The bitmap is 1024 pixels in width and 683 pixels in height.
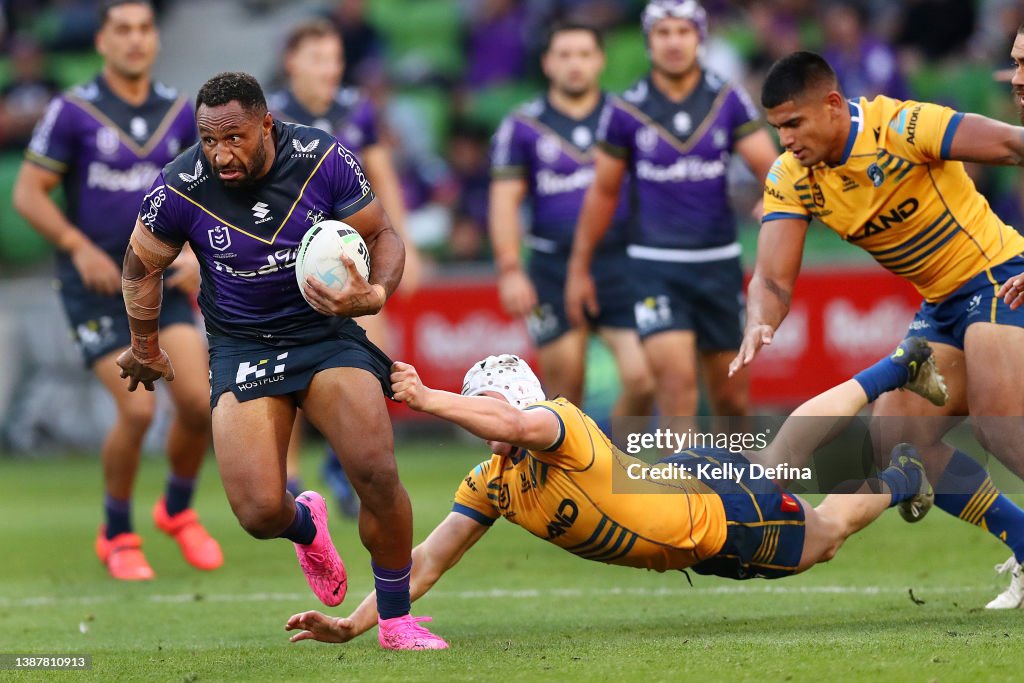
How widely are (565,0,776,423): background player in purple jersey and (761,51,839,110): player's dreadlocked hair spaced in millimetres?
Result: 2822

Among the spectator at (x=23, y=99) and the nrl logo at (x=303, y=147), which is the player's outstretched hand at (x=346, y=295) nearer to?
the nrl logo at (x=303, y=147)

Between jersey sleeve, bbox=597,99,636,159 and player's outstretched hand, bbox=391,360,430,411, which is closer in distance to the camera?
player's outstretched hand, bbox=391,360,430,411

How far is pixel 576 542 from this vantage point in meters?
6.35

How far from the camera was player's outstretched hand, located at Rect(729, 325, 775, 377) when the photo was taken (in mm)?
6641

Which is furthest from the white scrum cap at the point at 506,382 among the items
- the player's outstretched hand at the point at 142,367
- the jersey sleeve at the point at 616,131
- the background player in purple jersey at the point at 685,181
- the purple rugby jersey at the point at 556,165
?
the purple rugby jersey at the point at 556,165

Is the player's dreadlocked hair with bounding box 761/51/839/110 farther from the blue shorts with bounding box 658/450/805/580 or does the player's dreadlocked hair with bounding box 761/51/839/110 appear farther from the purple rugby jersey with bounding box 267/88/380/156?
the purple rugby jersey with bounding box 267/88/380/156

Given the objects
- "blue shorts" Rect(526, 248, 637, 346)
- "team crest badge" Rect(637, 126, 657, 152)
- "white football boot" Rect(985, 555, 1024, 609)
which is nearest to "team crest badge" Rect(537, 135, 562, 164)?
"blue shorts" Rect(526, 248, 637, 346)

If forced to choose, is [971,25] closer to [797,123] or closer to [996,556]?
[996,556]

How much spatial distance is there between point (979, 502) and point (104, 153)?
219 inches

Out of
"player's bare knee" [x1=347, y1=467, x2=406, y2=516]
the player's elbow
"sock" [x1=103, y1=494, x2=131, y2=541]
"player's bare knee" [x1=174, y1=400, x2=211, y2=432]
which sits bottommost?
"sock" [x1=103, y1=494, x2=131, y2=541]

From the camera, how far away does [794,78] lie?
681 cm

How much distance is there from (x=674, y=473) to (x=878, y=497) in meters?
0.94

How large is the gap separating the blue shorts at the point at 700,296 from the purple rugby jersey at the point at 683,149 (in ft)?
0.53

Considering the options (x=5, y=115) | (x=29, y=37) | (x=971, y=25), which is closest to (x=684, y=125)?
(x=971, y=25)
